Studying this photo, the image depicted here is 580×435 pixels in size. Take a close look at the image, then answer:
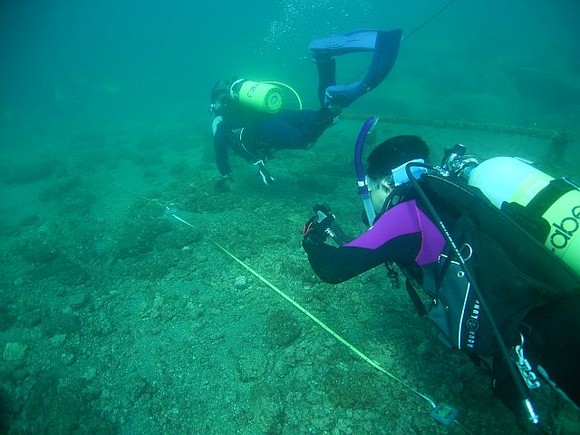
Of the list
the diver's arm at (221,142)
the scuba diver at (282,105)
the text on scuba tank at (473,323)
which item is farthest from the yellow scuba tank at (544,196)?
the diver's arm at (221,142)

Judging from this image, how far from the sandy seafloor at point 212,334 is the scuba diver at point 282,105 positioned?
1.35m

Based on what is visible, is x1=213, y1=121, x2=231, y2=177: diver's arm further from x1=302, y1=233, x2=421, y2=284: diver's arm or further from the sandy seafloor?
x1=302, y1=233, x2=421, y2=284: diver's arm

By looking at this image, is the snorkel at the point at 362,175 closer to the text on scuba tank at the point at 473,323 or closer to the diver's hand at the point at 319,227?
the diver's hand at the point at 319,227

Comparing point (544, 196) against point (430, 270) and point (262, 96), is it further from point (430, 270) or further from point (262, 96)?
point (262, 96)

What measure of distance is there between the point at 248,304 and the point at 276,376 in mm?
1242

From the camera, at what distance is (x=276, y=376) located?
353cm

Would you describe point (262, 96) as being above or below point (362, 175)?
above

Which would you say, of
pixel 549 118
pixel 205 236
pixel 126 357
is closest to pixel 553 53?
pixel 549 118

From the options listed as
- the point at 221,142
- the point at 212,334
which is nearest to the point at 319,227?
the point at 212,334

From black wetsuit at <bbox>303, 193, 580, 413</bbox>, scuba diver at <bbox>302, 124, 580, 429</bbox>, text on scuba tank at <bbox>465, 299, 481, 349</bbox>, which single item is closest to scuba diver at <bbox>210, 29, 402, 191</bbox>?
scuba diver at <bbox>302, 124, 580, 429</bbox>

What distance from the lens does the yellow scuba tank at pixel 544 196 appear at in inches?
73.0

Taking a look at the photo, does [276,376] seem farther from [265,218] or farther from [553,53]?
[553,53]

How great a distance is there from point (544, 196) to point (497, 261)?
1.91 ft

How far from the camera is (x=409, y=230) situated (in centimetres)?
229
